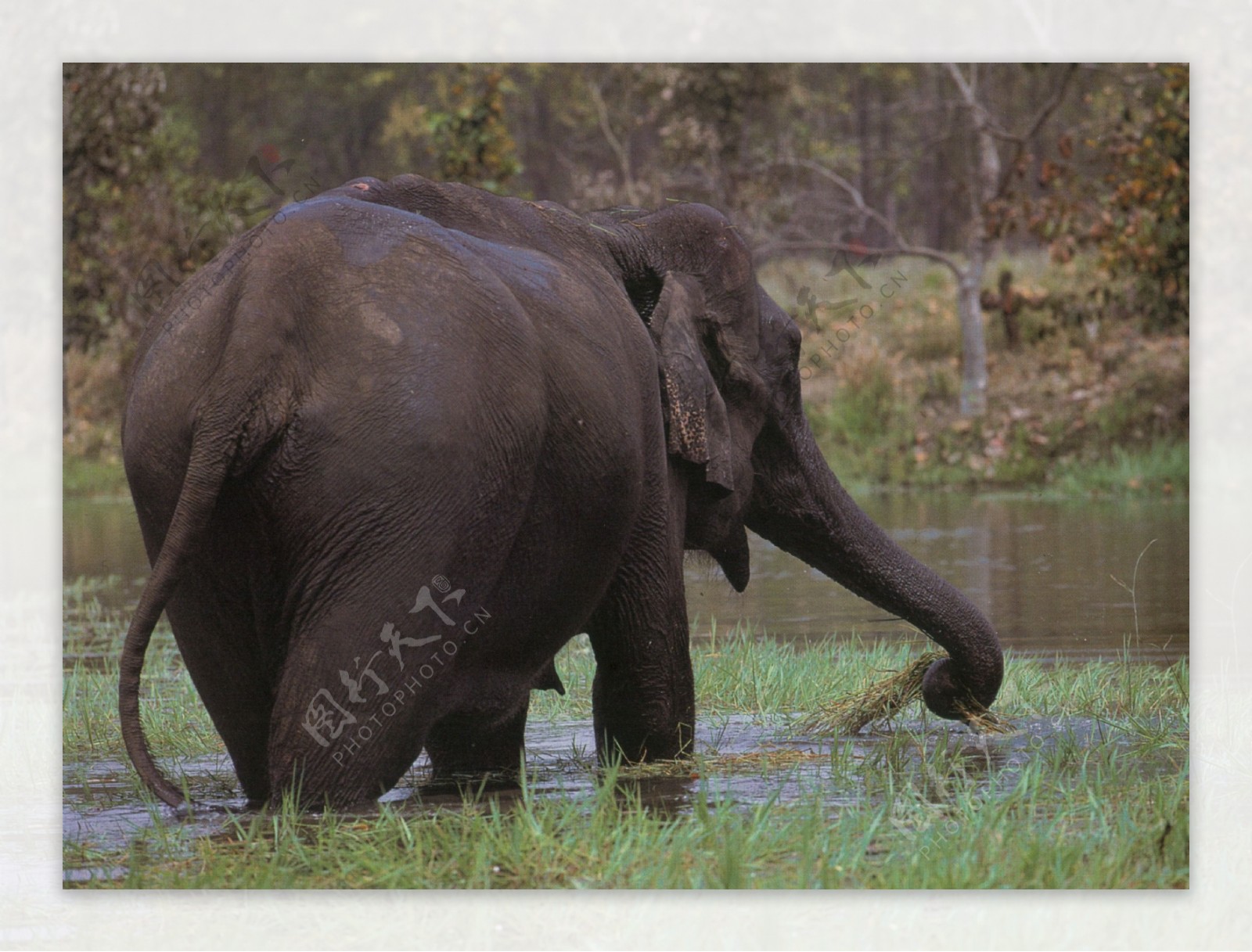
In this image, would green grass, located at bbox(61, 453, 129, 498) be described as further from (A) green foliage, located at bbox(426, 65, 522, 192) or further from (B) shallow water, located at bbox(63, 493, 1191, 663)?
(A) green foliage, located at bbox(426, 65, 522, 192)

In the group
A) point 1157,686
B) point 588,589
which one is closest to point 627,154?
point 1157,686

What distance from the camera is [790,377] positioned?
5.46 meters

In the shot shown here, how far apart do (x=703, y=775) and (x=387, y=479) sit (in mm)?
1119

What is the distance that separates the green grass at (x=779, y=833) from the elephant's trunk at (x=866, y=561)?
20 centimetres

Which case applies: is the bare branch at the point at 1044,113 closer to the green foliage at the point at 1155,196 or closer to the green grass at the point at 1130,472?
the green foliage at the point at 1155,196

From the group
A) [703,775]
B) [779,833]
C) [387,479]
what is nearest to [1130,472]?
[703,775]

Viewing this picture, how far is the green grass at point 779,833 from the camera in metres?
3.84

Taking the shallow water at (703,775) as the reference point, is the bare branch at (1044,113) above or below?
above

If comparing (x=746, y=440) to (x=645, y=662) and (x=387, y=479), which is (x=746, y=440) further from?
(x=387, y=479)

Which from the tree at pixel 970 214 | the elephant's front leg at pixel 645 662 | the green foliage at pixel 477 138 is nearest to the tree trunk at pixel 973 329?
the tree at pixel 970 214

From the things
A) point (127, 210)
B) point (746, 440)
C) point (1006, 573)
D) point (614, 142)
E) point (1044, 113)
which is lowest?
point (1006, 573)

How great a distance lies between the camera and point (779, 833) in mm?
4023

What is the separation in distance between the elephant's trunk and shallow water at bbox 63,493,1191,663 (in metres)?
0.30

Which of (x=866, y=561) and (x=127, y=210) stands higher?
(x=127, y=210)
